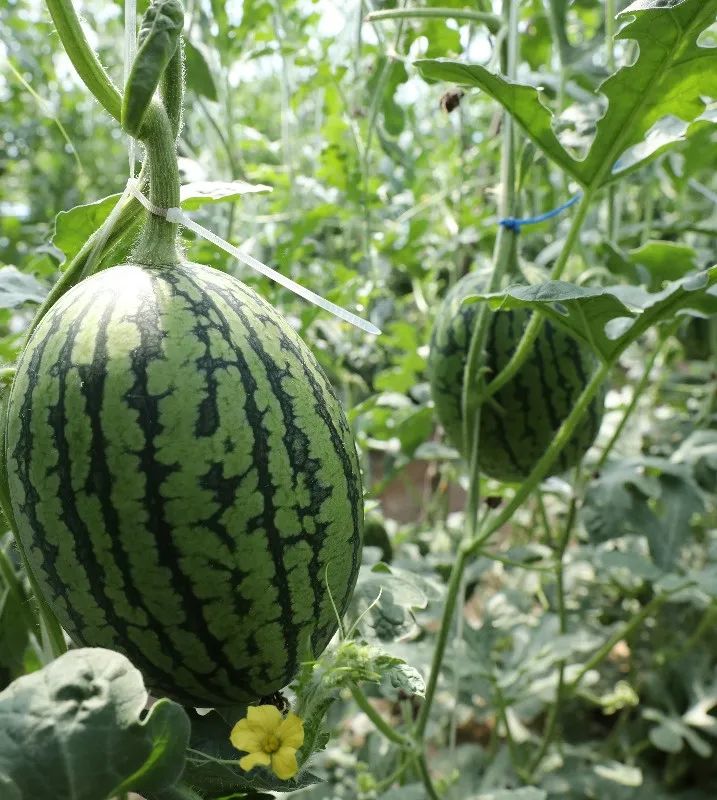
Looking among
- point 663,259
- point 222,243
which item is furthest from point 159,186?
point 663,259

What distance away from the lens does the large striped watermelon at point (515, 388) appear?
1.53 meters

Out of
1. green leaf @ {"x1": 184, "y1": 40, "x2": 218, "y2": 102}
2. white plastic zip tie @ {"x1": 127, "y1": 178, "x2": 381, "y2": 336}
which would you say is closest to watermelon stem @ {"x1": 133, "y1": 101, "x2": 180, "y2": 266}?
white plastic zip tie @ {"x1": 127, "y1": 178, "x2": 381, "y2": 336}

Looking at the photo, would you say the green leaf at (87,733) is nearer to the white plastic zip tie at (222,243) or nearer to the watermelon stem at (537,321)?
the white plastic zip tie at (222,243)

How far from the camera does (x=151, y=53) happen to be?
67 centimetres

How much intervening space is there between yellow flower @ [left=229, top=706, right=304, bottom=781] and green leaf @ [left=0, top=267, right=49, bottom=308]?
737 mm

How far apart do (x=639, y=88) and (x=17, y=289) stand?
3.02 ft

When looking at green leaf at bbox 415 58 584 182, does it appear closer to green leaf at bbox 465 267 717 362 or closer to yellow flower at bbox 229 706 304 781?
green leaf at bbox 465 267 717 362

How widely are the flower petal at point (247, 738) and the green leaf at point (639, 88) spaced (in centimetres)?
80

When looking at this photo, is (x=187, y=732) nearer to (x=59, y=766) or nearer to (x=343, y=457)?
(x=59, y=766)

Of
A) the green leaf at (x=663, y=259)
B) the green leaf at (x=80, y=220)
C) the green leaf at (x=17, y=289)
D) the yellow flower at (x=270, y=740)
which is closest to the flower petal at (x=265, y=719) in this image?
the yellow flower at (x=270, y=740)

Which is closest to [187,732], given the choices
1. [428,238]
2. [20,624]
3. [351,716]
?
[20,624]

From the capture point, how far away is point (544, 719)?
3188 millimetres

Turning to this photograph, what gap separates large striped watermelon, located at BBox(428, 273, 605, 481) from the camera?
1.53 m

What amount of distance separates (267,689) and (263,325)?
362 mm
